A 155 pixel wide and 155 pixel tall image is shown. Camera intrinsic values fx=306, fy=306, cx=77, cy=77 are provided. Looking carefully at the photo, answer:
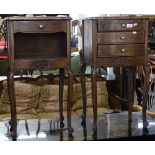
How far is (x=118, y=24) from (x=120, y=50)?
0.17 metres

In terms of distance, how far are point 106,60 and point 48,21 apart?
465 mm

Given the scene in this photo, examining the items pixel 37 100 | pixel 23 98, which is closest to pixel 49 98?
pixel 37 100

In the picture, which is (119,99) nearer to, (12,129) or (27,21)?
(12,129)

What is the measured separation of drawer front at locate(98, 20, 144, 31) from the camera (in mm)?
1994

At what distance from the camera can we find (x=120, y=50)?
204 cm

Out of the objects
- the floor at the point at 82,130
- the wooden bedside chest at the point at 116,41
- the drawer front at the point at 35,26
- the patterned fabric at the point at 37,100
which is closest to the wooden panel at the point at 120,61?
the wooden bedside chest at the point at 116,41

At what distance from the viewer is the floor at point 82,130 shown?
81.0 inches

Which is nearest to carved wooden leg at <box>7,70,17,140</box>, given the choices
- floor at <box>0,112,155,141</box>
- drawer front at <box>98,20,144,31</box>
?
floor at <box>0,112,155,141</box>

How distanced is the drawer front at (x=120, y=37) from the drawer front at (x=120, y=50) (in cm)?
3

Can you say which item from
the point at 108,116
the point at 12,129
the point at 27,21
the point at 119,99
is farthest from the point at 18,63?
the point at 119,99

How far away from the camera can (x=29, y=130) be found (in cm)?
222

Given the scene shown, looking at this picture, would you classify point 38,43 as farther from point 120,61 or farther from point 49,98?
point 49,98

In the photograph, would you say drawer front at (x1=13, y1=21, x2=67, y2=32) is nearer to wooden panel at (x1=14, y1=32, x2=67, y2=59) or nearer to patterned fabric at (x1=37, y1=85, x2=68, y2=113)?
wooden panel at (x1=14, y1=32, x2=67, y2=59)
